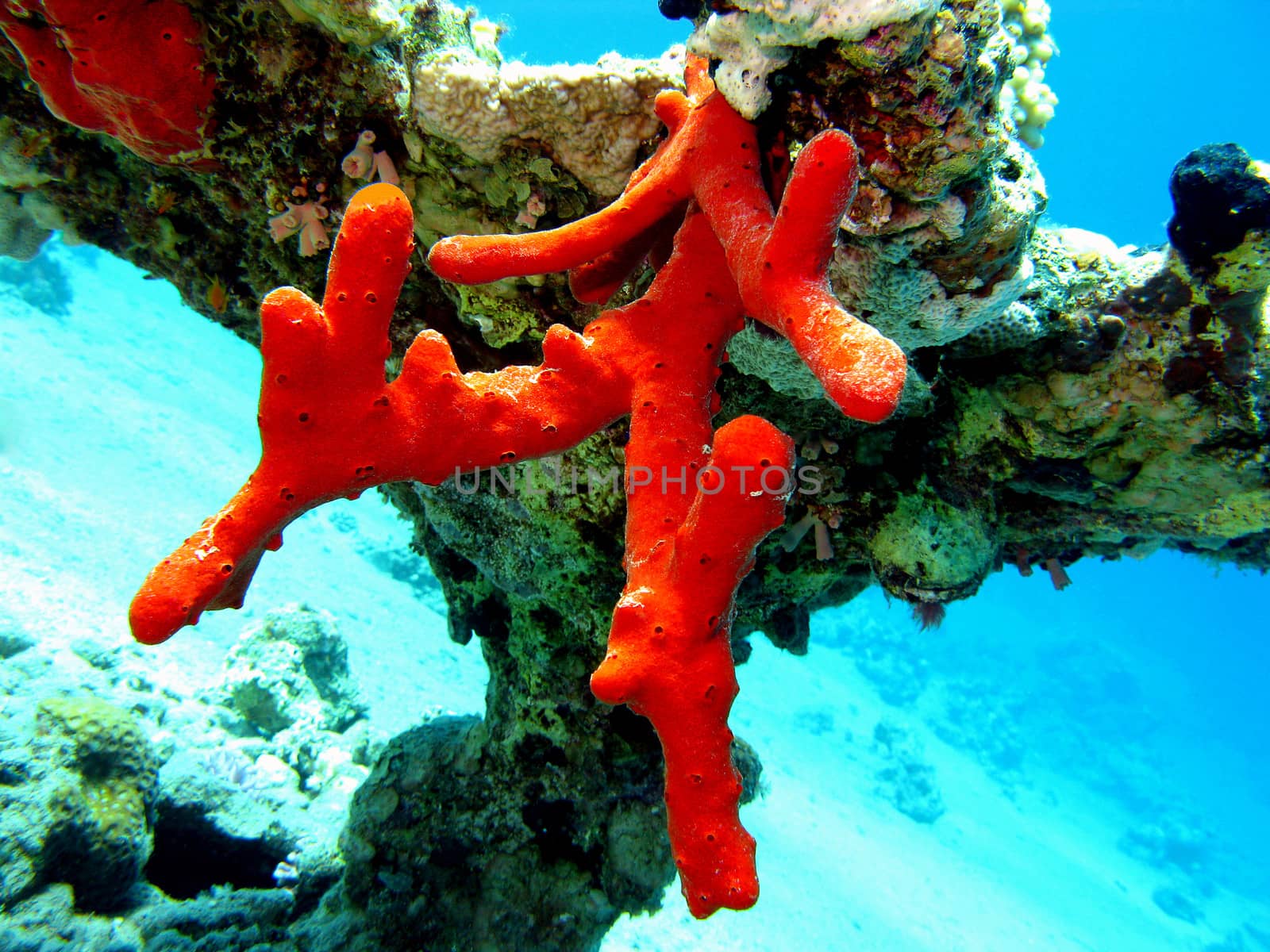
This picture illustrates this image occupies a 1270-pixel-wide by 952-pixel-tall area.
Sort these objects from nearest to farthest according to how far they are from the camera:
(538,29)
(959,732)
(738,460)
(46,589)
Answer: (738,460)
(46,589)
(959,732)
(538,29)

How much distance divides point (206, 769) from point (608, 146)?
18.5 ft

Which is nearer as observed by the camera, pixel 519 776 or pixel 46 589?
pixel 519 776

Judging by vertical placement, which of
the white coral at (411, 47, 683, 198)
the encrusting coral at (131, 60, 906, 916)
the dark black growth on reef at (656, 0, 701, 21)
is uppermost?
the dark black growth on reef at (656, 0, 701, 21)

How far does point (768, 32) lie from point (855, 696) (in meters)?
25.6

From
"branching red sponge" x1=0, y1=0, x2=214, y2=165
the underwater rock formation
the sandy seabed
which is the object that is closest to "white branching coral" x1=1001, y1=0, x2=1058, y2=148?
"branching red sponge" x1=0, y1=0, x2=214, y2=165

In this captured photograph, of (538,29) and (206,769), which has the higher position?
(538,29)

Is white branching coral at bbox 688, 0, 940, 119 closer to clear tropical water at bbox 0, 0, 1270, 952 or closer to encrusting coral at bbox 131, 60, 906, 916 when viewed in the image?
encrusting coral at bbox 131, 60, 906, 916

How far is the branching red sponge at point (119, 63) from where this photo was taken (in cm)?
199

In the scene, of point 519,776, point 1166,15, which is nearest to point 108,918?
point 519,776

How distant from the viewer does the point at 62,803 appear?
3.57m

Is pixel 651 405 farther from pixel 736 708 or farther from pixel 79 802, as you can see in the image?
pixel 736 708

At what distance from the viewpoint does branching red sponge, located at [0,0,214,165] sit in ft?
6.52

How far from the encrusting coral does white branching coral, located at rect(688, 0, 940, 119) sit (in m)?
0.11

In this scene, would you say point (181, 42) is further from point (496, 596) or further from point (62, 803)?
point (62, 803)
